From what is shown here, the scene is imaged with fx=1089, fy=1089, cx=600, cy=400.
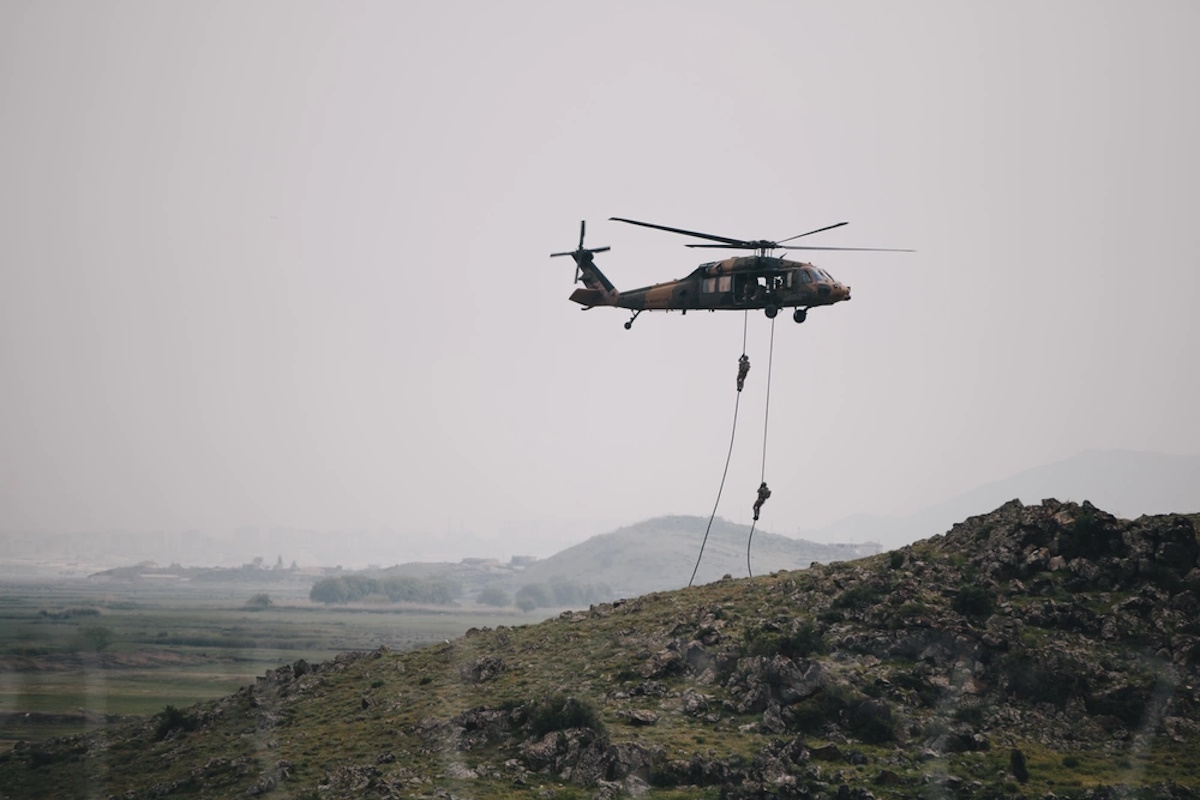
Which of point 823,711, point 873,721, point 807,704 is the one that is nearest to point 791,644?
point 807,704

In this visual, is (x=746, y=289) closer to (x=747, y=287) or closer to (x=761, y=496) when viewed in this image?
(x=747, y=287)

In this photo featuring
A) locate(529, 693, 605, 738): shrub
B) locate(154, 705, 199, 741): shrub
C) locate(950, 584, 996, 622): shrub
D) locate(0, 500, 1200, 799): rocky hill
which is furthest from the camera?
locate(154, 705, 199, 741): shrub

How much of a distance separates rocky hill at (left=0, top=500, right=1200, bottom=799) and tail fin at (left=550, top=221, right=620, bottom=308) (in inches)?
1338

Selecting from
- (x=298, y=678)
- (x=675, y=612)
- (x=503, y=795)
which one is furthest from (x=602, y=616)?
(x=503, y=795)

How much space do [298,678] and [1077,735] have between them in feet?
259

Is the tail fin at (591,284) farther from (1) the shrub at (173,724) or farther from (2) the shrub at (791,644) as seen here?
(1) the shrub at (173,724)

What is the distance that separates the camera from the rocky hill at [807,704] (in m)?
82.2

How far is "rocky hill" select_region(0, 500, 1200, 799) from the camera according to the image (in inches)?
3238

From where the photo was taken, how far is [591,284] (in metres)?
100

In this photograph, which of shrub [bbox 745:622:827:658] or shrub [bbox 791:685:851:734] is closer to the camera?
shrub [bbox 791:685:851:734]

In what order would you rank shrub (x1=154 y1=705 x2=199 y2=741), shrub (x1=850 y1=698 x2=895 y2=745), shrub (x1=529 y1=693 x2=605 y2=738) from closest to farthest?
shrub (x1=850 y1=698 x2=895 y2=745), shrub (x1=529 y1=693 x2=605 y2=738), shrub (x1=154 y1=705 x2=199 y2=741)

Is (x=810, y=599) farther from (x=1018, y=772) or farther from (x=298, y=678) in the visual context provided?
(x=298, y=678)

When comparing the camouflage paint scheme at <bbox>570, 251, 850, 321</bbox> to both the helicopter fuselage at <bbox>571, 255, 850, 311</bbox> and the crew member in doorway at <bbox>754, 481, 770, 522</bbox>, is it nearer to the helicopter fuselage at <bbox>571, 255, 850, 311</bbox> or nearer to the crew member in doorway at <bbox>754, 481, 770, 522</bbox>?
the helicopter fuselage at <bbox>571, 255, 850, 311</bbox>

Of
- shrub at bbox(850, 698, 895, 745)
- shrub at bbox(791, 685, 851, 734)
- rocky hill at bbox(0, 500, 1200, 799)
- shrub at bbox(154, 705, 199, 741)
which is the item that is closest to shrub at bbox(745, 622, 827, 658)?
rocky hill at bbox(0, 500, 1200, 799)
